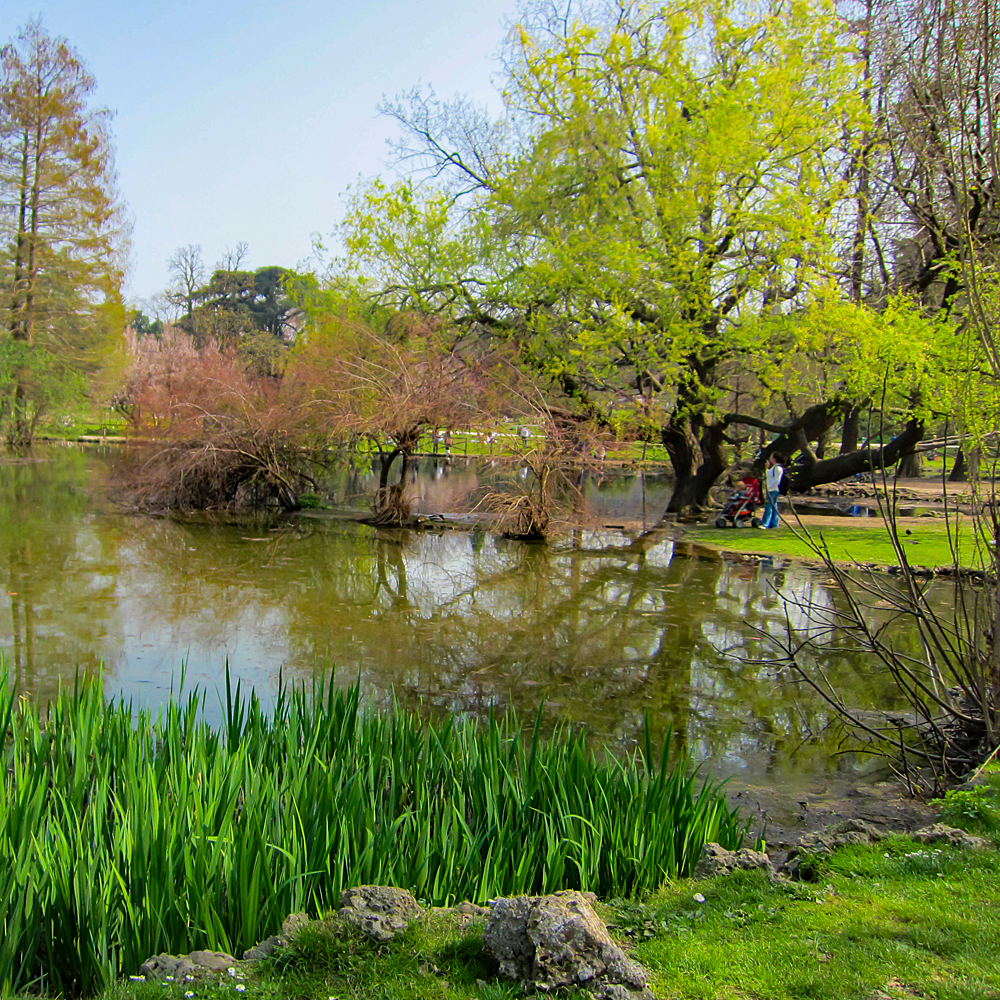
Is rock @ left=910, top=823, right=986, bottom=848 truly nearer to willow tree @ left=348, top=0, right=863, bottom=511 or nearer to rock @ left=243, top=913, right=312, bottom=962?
rock @ left=243, top=913, right=312, bottom=962

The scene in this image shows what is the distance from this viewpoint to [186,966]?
116 inches

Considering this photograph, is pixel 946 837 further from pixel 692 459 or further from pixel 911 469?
pixel 911 469

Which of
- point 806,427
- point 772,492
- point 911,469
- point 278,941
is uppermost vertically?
point 806,427

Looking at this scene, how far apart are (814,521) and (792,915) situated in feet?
59.4

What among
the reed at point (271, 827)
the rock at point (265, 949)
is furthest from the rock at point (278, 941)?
the reed at point (271, 827)

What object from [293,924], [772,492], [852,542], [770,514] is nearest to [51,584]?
[293,924]

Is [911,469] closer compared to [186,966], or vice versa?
[186,966]

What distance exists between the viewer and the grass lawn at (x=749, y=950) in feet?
9.59

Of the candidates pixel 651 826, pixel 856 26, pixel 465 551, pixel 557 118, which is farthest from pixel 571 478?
pixel 651 826

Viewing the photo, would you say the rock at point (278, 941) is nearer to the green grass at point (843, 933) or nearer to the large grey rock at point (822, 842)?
the green grass at point (843, 933)

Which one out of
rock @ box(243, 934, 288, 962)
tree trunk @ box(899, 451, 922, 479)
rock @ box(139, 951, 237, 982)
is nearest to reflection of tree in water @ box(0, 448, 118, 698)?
rock @ box(139, 951, 237, 982)

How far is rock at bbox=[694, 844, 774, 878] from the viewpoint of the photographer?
4.03 m

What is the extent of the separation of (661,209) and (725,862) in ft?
54.1

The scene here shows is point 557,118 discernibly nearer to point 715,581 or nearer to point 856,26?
point 856,26
